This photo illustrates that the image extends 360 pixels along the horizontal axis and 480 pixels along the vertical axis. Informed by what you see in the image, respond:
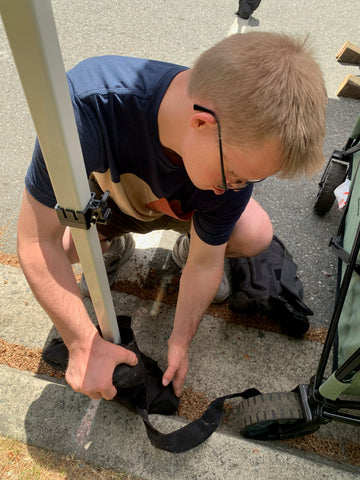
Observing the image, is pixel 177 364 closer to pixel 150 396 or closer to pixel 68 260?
pixel 150 396

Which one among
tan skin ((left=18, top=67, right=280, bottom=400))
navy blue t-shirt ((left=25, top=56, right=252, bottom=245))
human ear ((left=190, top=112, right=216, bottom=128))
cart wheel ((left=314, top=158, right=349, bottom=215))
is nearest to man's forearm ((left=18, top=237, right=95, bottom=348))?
tan skin ((left=18, top=67, right=280, bottom=400))

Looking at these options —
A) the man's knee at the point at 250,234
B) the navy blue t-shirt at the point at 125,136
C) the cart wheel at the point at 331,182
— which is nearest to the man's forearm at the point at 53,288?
the navy blue t-shirt at the point at 125,136

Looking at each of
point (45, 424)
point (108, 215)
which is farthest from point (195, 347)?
point (108, 215)

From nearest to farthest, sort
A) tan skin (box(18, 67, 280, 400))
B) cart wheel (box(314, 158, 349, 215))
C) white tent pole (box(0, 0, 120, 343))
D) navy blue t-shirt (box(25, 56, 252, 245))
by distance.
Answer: white tent pole (box(0, 0, 120, 343))
tan skin (box(18, 67, 280, 400))
navy blue t-shirt (box(25, 56, 252, 245))
cart wheel (box(314, 158, 349, 215))

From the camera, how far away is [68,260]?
1.34 m

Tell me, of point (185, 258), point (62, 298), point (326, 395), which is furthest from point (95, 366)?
point (185, 258)

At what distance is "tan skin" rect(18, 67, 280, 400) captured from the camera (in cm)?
101

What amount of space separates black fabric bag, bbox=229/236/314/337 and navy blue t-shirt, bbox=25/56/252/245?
59 cm

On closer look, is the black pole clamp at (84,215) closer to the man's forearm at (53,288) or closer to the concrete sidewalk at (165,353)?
the man's forearm at (53,288)

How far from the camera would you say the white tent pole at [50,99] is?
0.59 meters

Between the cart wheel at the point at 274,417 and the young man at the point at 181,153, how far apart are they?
29 cm

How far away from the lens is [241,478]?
1332 mm

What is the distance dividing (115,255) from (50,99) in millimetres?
1377

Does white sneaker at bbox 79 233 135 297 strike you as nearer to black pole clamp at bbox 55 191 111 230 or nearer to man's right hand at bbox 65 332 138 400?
man's right hand at bbox 65 332 138 400
